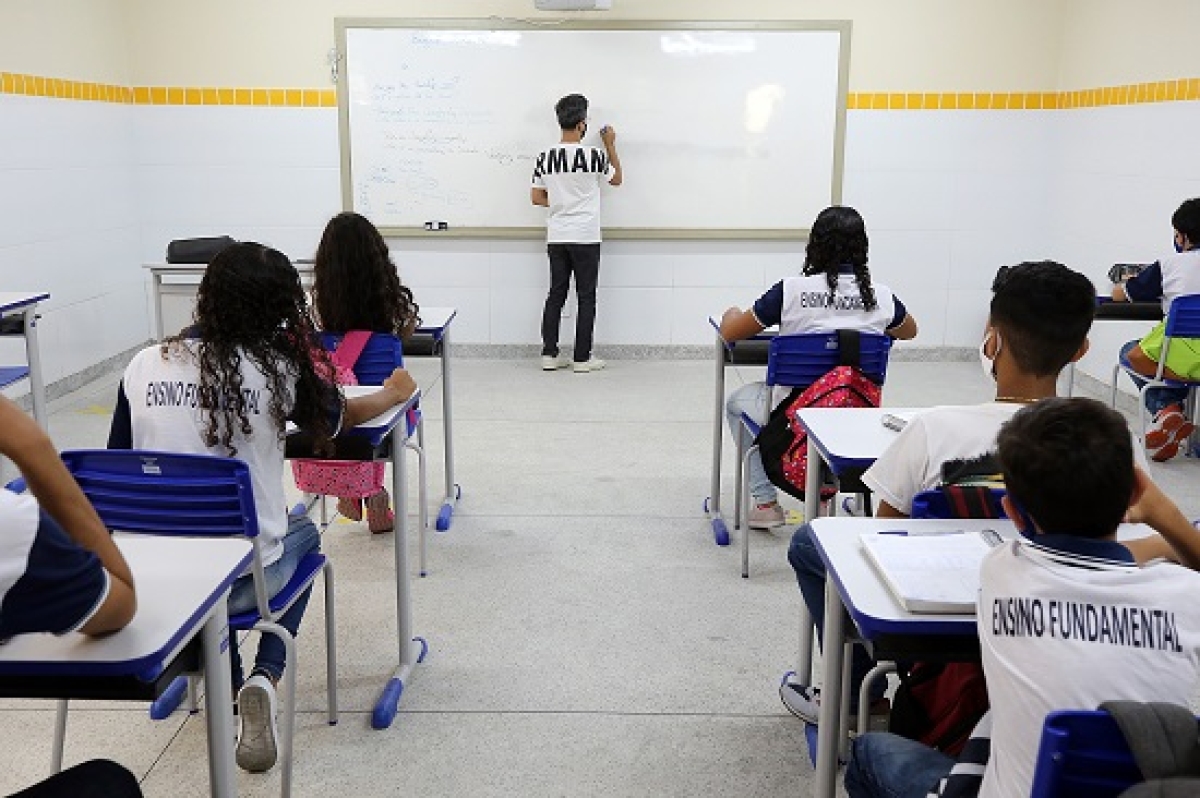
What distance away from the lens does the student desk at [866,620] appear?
62.1 inches

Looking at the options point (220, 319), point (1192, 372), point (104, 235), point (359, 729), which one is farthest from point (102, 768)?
point (104, 235)

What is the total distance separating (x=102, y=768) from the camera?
146 centimetres

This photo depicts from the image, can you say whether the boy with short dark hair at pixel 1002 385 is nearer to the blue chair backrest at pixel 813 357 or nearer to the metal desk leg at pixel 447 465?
the blue chair backrest at pixel 813 357

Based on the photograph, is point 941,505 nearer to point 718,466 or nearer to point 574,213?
point 718,466

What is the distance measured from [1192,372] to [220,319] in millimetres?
3936

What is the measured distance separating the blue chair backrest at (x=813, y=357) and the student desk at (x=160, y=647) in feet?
6.58

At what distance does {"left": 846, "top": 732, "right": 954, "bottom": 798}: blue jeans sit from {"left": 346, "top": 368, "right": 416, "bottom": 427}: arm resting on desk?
136 centimetres

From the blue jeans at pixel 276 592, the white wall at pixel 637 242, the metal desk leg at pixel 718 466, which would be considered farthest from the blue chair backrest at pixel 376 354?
the white wall at pixel 637 242

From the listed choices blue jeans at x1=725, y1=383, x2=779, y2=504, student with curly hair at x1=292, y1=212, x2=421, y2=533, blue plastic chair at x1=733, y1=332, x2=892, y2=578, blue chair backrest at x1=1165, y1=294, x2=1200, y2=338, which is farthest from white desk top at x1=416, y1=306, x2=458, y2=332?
blue chair backrest at x1=1165, y1=294, x2=1200, y2=338

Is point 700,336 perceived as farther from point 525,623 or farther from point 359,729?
point 359,729

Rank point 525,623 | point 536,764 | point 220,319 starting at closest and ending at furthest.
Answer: point 220,319, point 536,764, point 525,623

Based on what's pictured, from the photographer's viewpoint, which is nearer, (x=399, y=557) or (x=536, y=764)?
(x=536, y=764)

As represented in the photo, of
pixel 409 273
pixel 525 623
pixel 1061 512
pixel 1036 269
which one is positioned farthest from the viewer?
pixel 409 273

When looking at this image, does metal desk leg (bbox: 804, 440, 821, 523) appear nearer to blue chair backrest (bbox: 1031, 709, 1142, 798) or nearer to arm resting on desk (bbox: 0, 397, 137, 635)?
blue chair backrest (bbox: 1031, 709, 1142, 798)
